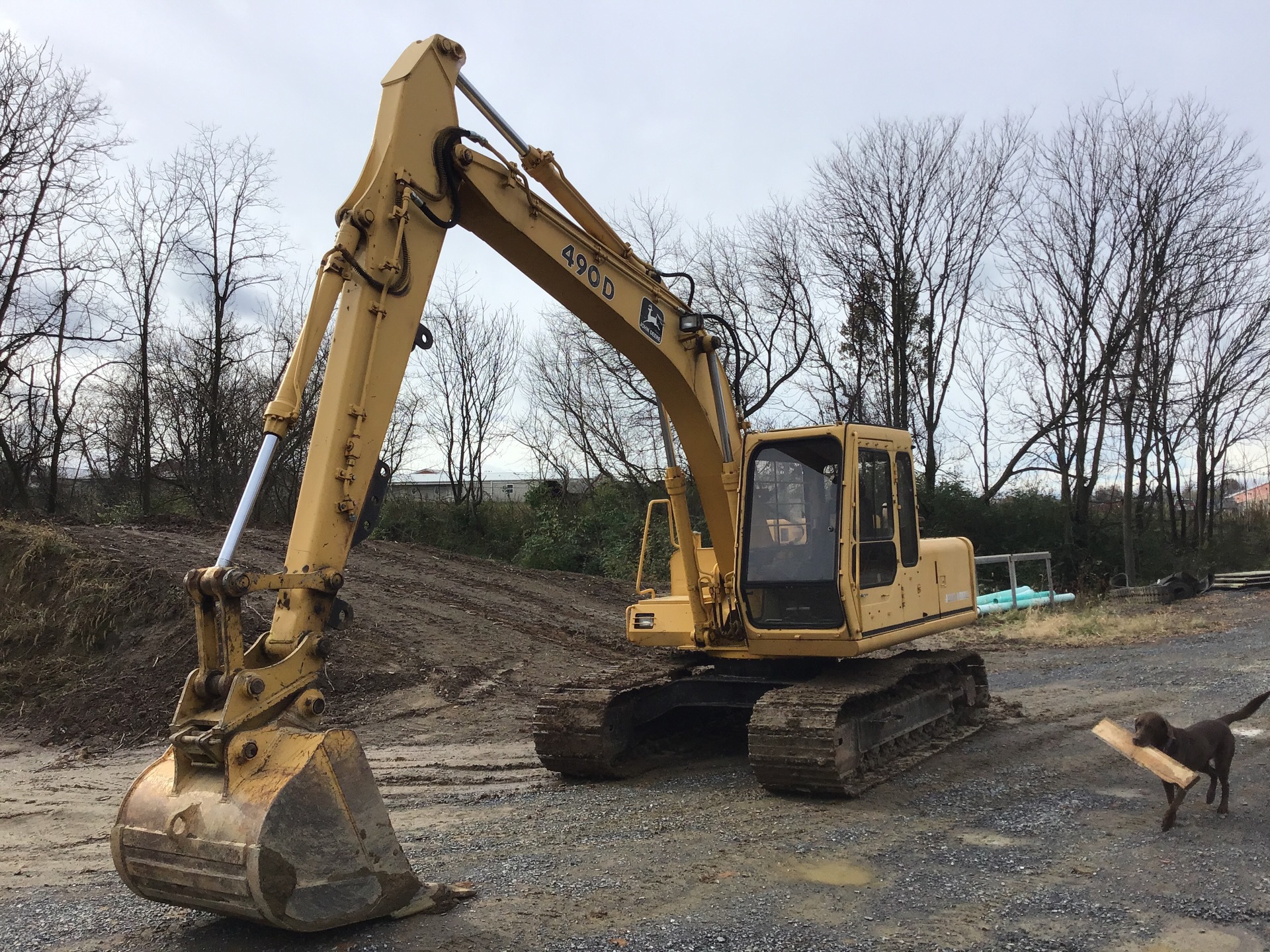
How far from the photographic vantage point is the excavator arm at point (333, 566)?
3.84m

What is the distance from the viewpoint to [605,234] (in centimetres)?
656

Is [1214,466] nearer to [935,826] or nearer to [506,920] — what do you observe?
[935,826]

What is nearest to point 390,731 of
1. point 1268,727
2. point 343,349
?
point 343,349

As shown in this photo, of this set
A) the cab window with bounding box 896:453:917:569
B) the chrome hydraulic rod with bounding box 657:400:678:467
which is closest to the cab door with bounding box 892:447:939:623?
the cab window with bounding box 896:453:917:569

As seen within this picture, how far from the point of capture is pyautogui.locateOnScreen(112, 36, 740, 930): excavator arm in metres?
3.84

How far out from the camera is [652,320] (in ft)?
22.4

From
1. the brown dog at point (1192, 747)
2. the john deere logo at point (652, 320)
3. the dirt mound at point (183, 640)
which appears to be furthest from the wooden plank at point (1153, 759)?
the dirt mound at point (183, 640)

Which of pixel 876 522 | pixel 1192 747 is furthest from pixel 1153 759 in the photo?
pixel 876 522

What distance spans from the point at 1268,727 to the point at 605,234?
22.0 ft

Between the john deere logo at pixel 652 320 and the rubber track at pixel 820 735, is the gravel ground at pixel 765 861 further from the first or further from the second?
the john deere logo at pixel 652 320

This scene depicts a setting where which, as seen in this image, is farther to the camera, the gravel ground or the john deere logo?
the john deere logo

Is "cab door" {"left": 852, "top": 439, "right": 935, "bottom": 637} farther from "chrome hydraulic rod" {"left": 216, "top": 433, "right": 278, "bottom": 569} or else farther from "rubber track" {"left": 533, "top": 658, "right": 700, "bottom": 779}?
"chrome hydraulic rod" {"left": 216, "top": 433, "right": 278, "bottom": 569}

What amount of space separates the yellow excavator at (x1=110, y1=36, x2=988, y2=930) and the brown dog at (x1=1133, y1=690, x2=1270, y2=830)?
1777 mm

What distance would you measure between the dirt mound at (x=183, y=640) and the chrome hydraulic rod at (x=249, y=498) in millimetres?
5917
